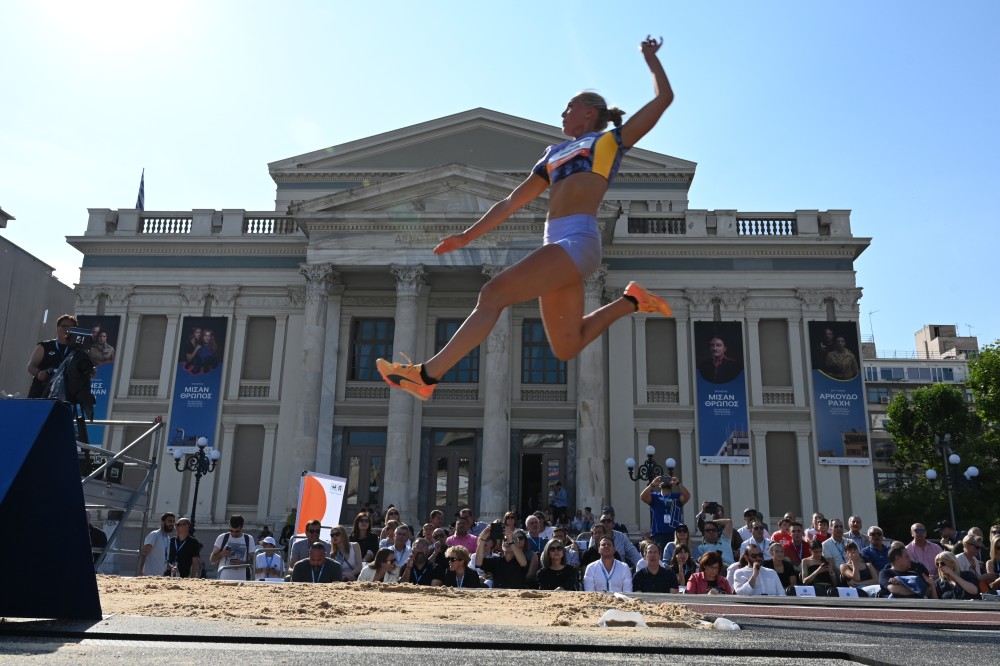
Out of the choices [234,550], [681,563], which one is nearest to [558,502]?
[234,550]

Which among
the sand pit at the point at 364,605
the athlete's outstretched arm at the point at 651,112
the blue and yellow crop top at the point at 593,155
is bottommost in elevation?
the sand pit at the point at 364,605

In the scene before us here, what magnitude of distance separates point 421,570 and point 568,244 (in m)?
5.94

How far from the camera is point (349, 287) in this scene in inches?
1193

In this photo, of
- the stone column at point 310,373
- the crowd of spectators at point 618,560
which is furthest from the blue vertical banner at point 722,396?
the crowd of spectators at point 618,560

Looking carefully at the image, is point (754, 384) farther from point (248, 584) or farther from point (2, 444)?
point (2, 444)

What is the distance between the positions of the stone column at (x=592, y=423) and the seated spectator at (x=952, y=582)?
1600cm

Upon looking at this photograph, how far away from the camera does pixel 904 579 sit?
976cm

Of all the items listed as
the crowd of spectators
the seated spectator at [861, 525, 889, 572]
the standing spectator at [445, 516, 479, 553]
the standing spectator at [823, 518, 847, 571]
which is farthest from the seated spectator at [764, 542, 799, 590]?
the standing spectator at [445, 516, 479, 553]

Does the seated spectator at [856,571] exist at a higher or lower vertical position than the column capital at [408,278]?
lower

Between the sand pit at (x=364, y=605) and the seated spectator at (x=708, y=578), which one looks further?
the seated spectator at (x=708, y=578)

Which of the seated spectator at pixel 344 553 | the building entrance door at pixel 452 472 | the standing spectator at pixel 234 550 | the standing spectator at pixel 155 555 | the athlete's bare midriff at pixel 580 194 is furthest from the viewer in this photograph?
the building entrance door at pixel 452 472

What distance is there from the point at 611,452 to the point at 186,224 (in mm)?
18447

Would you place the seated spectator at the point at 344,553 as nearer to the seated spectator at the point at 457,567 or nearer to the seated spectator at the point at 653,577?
the seated spectator at the point at 457,567

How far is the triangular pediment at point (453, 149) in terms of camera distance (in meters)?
34.4
